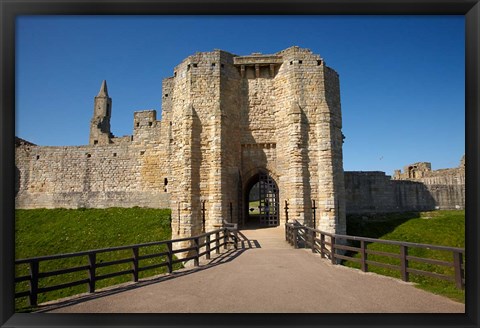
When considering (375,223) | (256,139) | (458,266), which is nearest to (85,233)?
(256,139)

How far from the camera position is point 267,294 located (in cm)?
589

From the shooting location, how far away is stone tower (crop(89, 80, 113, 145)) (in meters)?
36.5

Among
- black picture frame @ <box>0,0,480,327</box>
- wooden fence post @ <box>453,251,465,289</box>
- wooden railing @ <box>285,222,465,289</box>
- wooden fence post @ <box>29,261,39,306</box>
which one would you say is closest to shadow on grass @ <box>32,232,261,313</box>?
wooden fence post @ <box>29,261,39,306</box>

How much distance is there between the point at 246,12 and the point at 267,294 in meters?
4.54

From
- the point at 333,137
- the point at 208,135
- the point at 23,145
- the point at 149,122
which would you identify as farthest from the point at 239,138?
the point at 23,145

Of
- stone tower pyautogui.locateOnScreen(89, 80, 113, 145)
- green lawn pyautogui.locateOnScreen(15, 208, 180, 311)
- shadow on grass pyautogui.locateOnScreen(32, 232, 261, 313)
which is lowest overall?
green lawn pyautogui.locateOnScreen(15, 208, 180, 311)

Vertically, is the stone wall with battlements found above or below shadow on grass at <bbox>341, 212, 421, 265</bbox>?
above

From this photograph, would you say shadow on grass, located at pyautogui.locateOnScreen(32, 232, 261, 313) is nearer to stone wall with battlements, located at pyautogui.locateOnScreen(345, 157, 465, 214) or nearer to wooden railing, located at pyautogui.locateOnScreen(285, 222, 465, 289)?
wooden railing, located at pyautogui.locateOnScreen(285, 222, 465, 289)

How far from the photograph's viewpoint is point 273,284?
6.69 metres

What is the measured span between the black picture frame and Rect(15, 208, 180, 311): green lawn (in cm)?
1069

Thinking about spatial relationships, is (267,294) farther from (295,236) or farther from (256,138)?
(256,138)

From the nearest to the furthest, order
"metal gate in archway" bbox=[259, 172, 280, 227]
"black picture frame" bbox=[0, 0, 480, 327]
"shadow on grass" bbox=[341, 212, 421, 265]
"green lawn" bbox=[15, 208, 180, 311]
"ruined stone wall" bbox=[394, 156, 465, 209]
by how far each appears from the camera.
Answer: "black picture frame" bbox=[0, 0, 480, 327]
"green lawn" bbox=[15, 208, 180, 311]
"metal gate in archway" bbox=[259, 172, 280, 227]
"shadow on grass" bbox=[341, 212, 421, 265]
"ruined stone wall" bbox=[394, 156, 465, 209]

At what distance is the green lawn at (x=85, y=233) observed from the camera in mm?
15141

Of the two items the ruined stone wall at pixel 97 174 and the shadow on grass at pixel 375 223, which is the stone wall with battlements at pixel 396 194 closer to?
the shadow on grass at pixel 375 223
